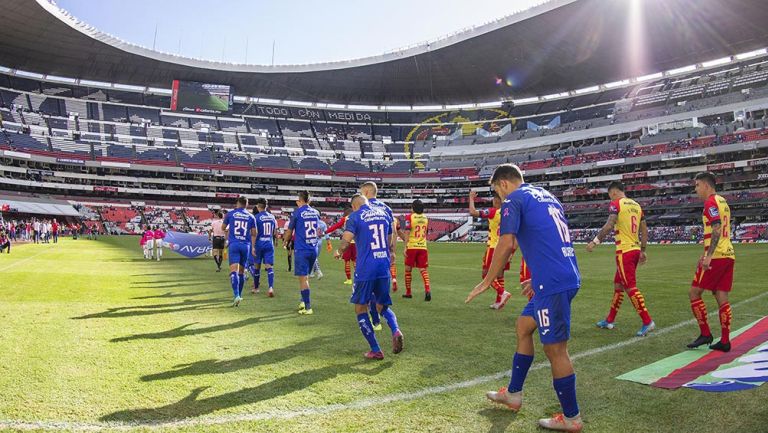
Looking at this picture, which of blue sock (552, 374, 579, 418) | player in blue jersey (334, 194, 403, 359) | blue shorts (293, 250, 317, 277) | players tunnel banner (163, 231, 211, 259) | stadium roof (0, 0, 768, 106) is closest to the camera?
blue sock (552, 374, 579, 418)

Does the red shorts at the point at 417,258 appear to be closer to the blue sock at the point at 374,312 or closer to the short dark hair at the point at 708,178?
the blue sock at the point at 374,312

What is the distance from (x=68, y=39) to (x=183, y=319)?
194 ft

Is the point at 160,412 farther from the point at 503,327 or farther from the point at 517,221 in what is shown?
the point at 503,327

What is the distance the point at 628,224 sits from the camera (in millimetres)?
7156

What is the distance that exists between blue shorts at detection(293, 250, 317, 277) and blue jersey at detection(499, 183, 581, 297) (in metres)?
5.36

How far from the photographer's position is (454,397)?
4.23 meters

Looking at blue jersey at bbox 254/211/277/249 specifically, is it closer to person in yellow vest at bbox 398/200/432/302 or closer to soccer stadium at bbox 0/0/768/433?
soccer stadium at bbox 0/0/768/433

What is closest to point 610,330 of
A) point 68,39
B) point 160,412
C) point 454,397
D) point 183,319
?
point 454,397

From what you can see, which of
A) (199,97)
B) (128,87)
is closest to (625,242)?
(199,97)

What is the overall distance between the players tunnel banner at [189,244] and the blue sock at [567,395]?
21.2 metres

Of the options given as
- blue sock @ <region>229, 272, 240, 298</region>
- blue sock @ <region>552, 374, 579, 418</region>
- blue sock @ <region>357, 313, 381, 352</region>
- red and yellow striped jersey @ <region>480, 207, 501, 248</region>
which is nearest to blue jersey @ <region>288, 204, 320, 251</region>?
blue sock @ <region>229, 272, 240, 298</region>

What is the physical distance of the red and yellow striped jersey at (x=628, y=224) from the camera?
23.4ft

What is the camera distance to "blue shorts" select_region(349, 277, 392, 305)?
19.3 ft

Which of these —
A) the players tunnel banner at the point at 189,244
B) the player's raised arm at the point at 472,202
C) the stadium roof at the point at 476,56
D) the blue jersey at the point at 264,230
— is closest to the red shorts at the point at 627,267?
the player's raised arm at the point at 472,202
